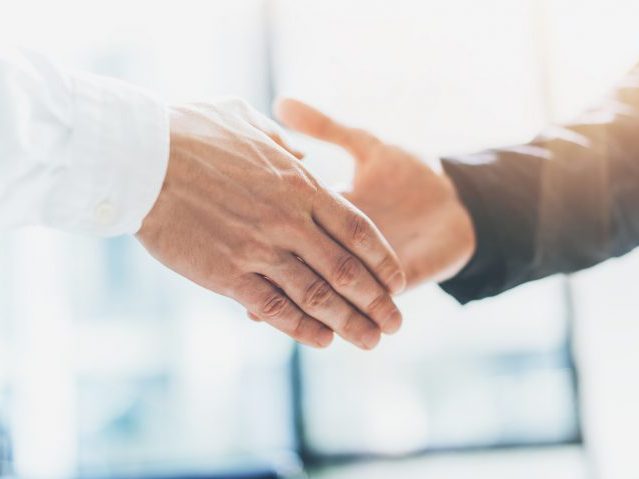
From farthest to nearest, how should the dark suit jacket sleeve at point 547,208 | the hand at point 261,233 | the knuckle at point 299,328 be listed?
the dark suit jacket sleeve at point 547,208 → the knuckle at point 299,328 → the hand at point 261,233

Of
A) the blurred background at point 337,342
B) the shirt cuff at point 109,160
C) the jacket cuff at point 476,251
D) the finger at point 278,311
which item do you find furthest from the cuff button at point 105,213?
the blurred background at point 337,342

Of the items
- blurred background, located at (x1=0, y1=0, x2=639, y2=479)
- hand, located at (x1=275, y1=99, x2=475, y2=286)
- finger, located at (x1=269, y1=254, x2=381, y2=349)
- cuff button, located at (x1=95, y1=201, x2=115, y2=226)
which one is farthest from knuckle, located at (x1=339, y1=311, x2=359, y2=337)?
blurred background, located at (x1=0, y1=0, x2=639, y2=479)

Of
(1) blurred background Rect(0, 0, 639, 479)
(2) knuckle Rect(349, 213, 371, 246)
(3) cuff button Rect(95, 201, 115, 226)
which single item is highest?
(3) cuff button Rect(95, 201, 115, 226)

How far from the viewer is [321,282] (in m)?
1.12

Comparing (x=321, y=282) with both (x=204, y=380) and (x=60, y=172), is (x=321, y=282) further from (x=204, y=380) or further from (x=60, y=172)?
(x=204, y=380)

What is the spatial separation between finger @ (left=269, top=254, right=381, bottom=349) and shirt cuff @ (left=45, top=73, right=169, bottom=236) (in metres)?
0.22

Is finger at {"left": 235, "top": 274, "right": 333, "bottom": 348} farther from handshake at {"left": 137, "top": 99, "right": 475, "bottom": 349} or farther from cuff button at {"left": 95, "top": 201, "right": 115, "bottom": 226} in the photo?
cuff button at {"left": 95, "top": 201, "right": 115, "bottom": 226}

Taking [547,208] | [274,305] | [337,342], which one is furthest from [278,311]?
[337,342]

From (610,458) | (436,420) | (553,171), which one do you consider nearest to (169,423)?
(436,420)

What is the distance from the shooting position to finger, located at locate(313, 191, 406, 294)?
3.58 feet

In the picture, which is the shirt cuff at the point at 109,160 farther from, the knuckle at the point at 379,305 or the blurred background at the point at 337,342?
the blurred background at the point at 337,342

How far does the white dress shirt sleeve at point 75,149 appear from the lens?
916mm

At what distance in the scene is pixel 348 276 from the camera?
111 cm

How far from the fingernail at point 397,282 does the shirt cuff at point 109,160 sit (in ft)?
1.22
